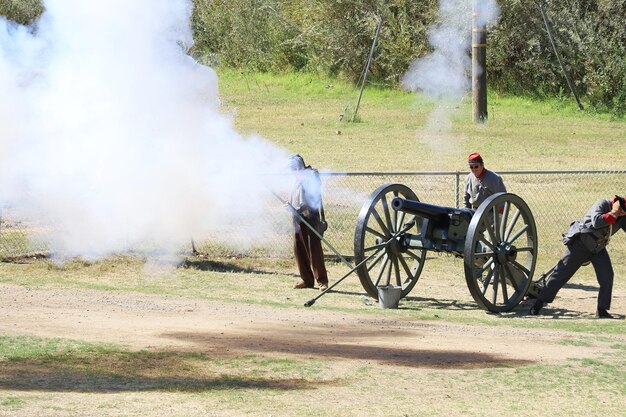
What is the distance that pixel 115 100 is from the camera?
1684 cm

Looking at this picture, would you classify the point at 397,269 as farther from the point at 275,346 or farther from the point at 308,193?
the point at 275,346

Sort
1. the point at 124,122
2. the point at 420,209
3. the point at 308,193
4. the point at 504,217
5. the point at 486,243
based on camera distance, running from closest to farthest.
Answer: the point at 486,243 → the point at 420,209 → the point at 504,217 → the point at 308,193 → the point at 124,122

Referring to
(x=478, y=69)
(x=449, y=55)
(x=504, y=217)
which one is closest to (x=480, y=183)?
(x=504, y=217)

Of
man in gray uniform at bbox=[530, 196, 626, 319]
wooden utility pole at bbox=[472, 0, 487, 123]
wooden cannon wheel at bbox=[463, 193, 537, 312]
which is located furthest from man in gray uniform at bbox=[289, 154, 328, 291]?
wooden utility pole at bbox=[472, 0, 487, 123]

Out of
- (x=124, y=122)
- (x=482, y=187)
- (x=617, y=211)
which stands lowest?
(x=617, y=211)

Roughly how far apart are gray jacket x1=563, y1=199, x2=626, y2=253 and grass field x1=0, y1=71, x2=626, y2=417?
89 cm

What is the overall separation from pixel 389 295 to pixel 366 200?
1.93m

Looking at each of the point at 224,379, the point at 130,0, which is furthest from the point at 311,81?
the point at 224,379

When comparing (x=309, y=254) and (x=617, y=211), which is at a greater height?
(x=617, y=211)

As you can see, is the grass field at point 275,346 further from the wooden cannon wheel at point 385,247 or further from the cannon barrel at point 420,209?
the cannon barrel at point 420,209

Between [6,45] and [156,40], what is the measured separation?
234 centimetres

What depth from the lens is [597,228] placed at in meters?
13.7

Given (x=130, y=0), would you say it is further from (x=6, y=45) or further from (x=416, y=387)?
(x=416, y=387)

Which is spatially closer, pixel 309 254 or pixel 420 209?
pixel 420 209
